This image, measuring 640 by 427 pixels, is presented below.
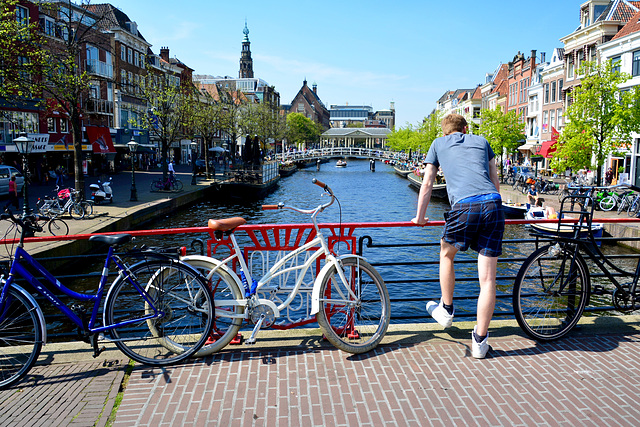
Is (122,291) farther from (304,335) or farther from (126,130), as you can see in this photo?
(126,130)

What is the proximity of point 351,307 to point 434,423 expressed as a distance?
1415mm

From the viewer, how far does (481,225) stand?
3.95 metres

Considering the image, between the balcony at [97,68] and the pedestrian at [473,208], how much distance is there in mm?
47279

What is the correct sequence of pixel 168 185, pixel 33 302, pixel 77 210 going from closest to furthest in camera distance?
pixel 33 302 < pixel 77 210 < pixel 168 185

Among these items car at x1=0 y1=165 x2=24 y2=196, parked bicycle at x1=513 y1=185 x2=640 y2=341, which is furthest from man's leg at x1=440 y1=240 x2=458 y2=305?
car at x1=0 y1=165 x2=24 y2=196

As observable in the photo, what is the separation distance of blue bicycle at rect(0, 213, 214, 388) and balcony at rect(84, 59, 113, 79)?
153ft

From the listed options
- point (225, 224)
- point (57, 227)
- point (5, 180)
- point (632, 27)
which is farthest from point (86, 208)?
point (632, 27)

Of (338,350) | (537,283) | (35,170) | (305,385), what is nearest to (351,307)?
(338,350)

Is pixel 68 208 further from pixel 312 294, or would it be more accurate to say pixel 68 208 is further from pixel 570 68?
pixel 570 68

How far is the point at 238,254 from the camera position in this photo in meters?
4.19

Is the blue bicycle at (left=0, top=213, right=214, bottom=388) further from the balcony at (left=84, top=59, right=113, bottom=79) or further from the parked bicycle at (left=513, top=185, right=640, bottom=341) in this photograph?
the balcony at (left=84, top=59, right=113, bottom=79)

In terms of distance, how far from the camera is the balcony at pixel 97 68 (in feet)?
152

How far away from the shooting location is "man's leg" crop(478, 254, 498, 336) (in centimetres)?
397

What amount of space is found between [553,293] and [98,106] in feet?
161
